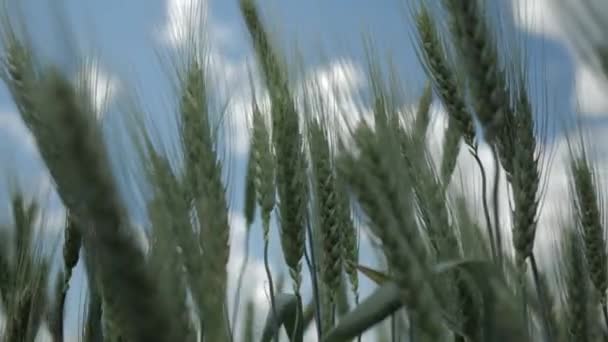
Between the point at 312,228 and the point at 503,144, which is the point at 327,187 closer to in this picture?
the point at 312,228

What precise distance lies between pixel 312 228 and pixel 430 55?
1.28 feet

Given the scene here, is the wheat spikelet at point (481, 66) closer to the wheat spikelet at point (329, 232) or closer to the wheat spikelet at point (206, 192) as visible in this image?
the wheat spikelet at point (329, 232)

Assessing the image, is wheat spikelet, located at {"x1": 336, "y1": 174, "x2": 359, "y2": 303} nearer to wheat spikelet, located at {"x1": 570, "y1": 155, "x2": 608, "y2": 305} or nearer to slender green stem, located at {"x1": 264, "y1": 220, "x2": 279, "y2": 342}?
slender green stem, located at {"x1": 264, "y1": 220, "x2": 279, "y2": 342}

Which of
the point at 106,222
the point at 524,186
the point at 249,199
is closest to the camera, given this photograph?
the point at 106,222

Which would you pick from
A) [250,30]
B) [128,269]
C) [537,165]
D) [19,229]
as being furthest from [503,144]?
[19,229]

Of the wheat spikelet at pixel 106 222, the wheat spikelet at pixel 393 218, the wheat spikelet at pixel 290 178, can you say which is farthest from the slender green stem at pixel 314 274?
the wheat spikelet at pixel 106 222

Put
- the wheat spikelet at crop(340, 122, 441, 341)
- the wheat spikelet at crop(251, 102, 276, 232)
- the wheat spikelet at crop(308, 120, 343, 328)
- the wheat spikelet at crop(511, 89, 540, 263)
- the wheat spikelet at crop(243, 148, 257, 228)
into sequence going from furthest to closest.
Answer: the wheat spikelet at crop(243, 148, 257, 228)
the wheat spikelet at crop(251, 102, 276, 232)
the wheat spikelet at crop(308, 120, 343, 328)
the wheat spikelet at crop(511, 89, 540, 263)
the wheat spikelet at crop(340, 122, 441, 341)

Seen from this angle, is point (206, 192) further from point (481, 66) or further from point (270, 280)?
point (481, 66)

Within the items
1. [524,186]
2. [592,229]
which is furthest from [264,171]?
[592,229]

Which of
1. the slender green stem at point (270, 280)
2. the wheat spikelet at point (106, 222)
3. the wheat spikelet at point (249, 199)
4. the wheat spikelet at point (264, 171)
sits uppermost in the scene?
the wheat spikelet at point (249, 199)

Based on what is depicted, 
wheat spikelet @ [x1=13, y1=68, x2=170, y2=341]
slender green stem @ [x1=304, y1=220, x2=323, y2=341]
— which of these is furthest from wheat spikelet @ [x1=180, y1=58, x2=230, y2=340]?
slender green stem @ [x1=304, y1=220, x2=323, y2=341]

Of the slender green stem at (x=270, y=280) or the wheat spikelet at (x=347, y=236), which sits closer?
the slender green stem at (x=270, y=280)

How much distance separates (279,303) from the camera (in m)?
1.65

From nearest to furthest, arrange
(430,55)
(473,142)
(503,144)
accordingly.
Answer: (503,144), (473,142), (430,55)
